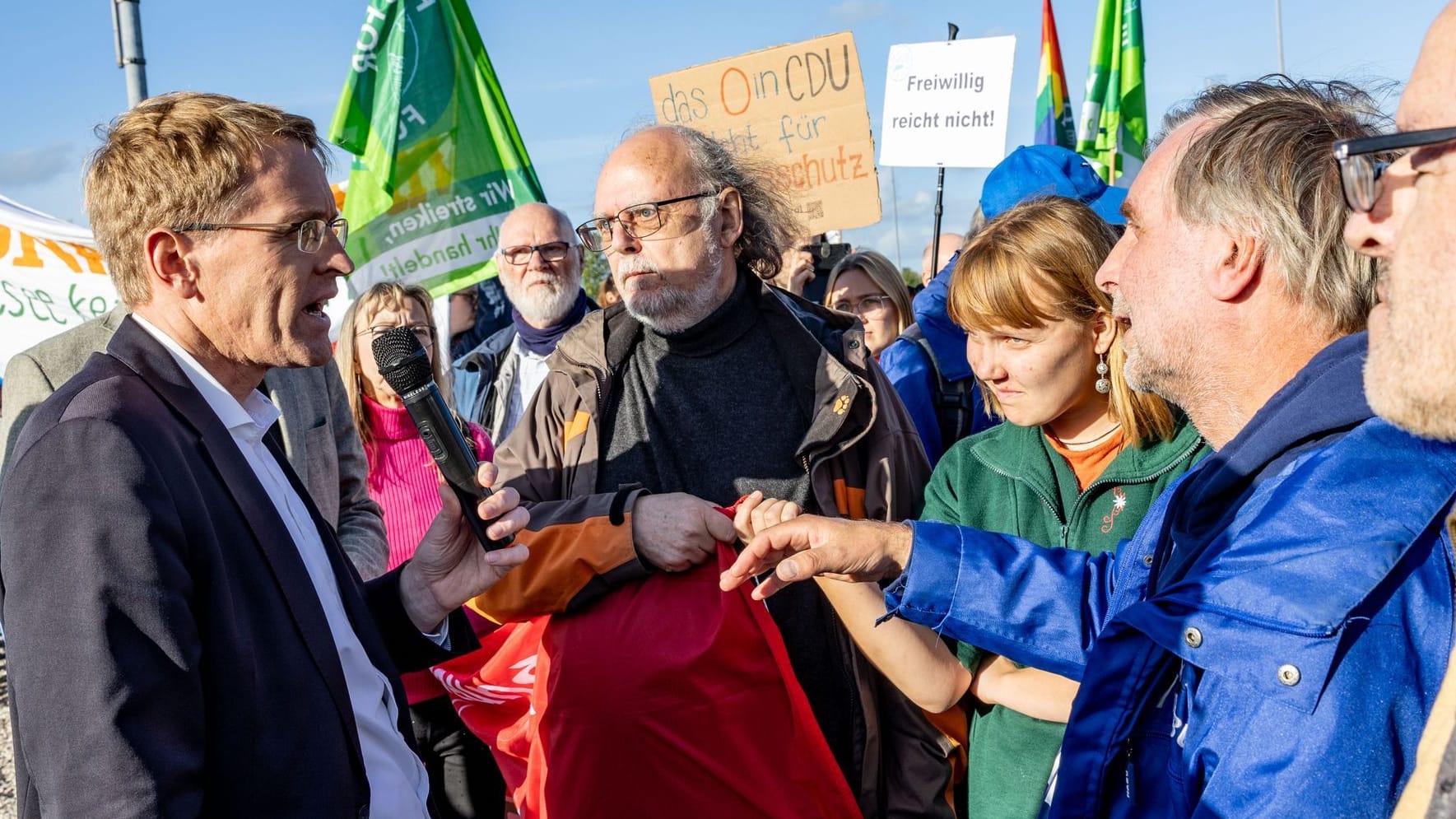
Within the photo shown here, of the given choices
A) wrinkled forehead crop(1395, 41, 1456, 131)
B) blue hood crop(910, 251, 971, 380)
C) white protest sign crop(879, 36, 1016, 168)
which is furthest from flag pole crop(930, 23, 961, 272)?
wrinkled forehead crop(1395, 41, 1456, 131)

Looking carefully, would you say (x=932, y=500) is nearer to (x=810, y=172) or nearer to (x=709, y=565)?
(x=709, y=565)

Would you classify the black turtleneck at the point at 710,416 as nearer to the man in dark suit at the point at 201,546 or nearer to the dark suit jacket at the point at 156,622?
the man in dark suit at the point at 201,546

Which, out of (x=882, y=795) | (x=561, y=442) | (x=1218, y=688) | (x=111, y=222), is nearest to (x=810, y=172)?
(x=561, y=442)

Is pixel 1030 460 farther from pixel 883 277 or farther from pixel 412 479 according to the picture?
pixel 883 277

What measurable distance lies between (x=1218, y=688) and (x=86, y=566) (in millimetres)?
1531

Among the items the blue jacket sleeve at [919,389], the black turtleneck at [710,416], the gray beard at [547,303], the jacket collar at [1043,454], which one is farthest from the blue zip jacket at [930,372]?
the gray beard at [547,303]

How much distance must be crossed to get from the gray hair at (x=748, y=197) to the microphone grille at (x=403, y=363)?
126cm

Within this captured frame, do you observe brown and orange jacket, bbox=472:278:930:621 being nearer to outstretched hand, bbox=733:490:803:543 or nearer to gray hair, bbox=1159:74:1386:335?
outstretched hand, bbox=733:490:803:543

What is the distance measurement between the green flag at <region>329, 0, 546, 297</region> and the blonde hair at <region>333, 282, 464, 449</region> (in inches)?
31.2

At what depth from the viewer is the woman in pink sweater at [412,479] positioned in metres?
4.15

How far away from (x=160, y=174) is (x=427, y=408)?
0.62m

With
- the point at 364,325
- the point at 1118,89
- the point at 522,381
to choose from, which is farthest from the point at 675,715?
the point at 1118,89

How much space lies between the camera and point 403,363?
224cm

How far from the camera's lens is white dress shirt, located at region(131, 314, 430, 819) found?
199 cm
